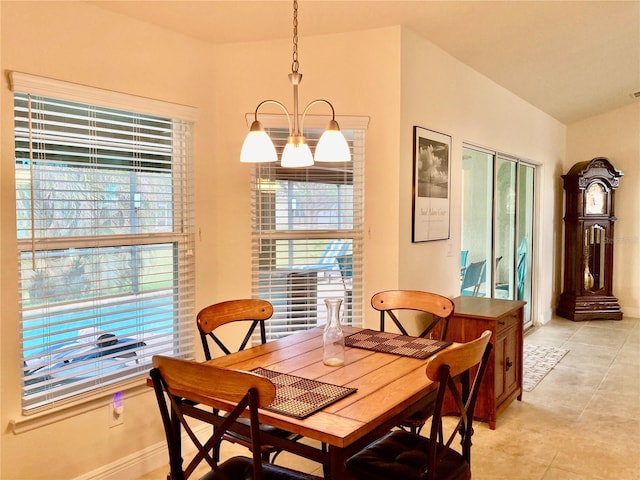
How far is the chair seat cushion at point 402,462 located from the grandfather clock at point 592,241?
5427 millimetres

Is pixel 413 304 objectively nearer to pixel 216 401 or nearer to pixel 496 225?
pixel 216 401

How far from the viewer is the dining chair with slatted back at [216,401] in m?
1.51

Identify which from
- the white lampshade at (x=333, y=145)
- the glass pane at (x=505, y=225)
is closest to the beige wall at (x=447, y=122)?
the glass pane at (x=505, y=225)

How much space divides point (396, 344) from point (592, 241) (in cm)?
532

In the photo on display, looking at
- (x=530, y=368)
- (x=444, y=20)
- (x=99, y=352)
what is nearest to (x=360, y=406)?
(x=99, y=352)

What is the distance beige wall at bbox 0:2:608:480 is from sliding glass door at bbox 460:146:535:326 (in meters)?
0.43

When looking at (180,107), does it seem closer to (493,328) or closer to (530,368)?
(493,328)

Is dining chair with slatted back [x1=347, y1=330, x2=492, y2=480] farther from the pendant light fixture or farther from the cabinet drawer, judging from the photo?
the cabinet drawer

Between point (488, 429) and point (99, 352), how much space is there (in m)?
2.40

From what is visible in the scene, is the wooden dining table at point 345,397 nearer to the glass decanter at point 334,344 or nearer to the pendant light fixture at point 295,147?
the glass decanter at point 334,344

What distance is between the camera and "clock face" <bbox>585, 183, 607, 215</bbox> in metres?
6.64

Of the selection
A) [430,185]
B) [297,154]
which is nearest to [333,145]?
[297,154]

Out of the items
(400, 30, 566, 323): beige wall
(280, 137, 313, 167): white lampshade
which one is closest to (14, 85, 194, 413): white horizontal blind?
(280, 137, 313, 167): white lampshade

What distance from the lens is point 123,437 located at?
8.91 feet
